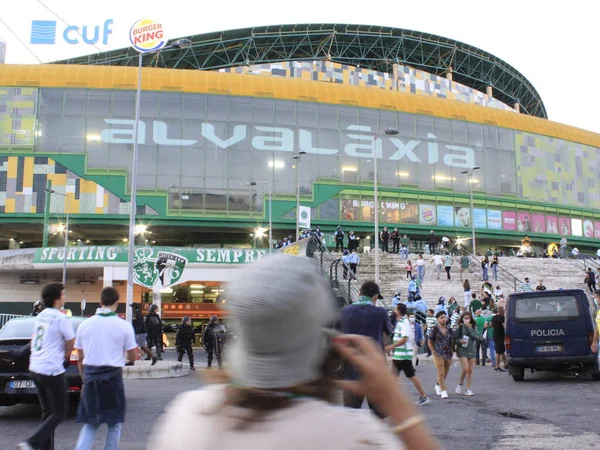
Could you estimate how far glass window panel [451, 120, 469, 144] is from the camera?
5125 cm

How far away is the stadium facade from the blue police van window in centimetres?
3221

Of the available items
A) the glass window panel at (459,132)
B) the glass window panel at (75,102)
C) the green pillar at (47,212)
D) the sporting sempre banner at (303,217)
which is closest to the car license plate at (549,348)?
the sporting sempre banner at (303,217)

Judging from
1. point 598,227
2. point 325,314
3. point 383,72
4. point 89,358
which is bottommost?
point 89,358

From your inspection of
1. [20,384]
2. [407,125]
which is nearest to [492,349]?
[20,384]

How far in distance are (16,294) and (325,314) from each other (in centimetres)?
3921

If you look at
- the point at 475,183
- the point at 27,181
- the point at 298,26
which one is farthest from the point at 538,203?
the point at 27,181

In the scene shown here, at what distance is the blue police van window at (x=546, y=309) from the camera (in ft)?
44.4

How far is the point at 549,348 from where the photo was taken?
→ 43.9ft

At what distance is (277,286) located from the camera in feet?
4.70

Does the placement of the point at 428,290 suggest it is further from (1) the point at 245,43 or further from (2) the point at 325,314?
(1) the point at 245,43

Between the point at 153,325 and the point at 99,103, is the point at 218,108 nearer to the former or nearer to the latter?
the point at 99,103

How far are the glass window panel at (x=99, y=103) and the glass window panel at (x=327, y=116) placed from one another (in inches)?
578

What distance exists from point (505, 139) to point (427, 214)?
10.4m

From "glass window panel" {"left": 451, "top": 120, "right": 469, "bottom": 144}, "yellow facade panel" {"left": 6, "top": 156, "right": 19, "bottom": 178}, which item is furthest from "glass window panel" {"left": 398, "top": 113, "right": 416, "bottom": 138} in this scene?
"yellow facade panel" {"left": 6, "top": 156, "right": 19, "bottom": 178}
